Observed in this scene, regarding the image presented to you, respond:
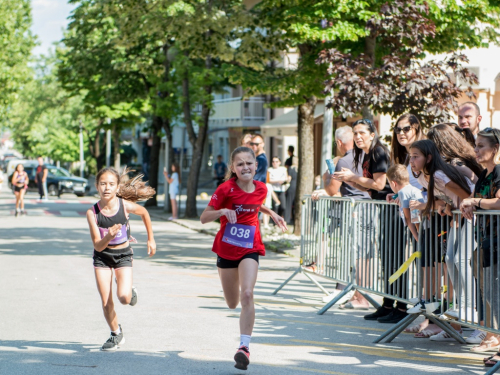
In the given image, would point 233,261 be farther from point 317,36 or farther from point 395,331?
point 317,36

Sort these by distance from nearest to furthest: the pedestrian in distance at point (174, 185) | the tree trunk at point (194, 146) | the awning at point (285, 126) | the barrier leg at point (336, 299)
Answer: the barrier leg at point (336, 299)
the awning at point (285, 126)
the pedestrian in distance at point (174, 185)
the tree trunk at point (194, 146)

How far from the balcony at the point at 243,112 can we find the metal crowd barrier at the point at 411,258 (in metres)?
38.2

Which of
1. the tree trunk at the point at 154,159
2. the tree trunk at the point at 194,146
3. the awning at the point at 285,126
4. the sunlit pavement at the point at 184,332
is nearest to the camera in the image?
the sunlit pavement at the point at 184,332

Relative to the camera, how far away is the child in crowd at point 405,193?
776 centimetres

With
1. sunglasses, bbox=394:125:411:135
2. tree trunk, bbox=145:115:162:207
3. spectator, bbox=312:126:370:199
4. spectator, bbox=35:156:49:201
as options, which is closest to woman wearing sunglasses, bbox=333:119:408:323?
spectator, bbox=312:126:370:199

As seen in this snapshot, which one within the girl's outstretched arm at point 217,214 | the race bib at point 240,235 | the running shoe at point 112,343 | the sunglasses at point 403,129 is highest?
the sunglasses at point 403,129

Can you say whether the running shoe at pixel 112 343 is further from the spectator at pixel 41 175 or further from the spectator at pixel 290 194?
the spectator at pixel 41 175

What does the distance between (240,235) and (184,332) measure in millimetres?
1794

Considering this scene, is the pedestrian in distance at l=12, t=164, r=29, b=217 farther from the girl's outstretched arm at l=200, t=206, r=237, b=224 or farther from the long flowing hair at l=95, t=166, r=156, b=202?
the girl's outstretched arm at l=200, t=206, r=237, b=224

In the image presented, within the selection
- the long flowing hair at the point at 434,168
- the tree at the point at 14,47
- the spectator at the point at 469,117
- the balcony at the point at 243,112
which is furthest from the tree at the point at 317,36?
the tree at the point at 14,47

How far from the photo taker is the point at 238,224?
676 cm

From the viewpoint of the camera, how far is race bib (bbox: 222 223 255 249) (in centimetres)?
671

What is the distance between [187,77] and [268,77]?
10.9m

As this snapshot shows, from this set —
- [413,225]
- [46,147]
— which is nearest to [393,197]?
[413,225]
